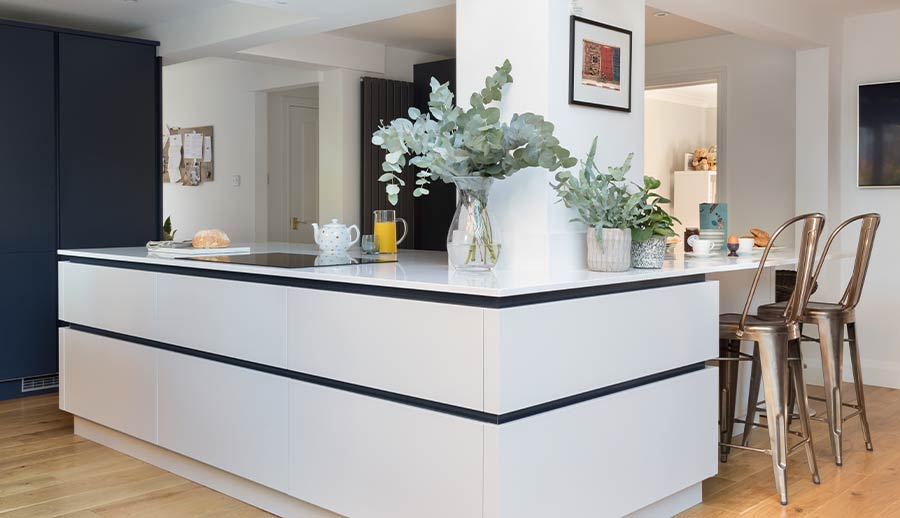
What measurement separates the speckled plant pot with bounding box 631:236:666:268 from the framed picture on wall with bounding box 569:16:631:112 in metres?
0.56

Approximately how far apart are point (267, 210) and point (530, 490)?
5.25 metres

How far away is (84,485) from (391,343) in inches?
60.2

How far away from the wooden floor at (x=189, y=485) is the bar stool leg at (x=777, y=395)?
12 centimetres

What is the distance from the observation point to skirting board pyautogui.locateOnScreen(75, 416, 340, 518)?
8.95 feet

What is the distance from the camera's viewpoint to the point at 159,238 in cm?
520

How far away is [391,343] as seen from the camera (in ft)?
7.67

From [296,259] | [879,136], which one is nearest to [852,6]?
[879,136]

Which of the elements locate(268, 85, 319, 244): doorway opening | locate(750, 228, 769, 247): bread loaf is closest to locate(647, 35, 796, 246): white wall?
locate(750, 228, 769, 247): bread loaf

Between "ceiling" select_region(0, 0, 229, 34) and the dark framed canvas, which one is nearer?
"ceiling" select_region(0, 0, 229, 34)

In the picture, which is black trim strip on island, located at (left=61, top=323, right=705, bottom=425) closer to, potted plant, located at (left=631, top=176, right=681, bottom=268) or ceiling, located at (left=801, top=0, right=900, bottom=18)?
potted plant, located at (left=631, top=176, right=681, bottom=268)

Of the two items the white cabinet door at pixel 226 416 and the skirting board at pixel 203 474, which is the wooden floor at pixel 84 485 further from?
the white cabinet door at pixel 226 416

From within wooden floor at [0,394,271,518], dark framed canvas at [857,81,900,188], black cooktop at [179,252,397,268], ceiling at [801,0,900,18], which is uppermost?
ceiling at [801,0,900,18]

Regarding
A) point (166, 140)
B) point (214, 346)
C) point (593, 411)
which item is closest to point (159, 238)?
point (214, 346)

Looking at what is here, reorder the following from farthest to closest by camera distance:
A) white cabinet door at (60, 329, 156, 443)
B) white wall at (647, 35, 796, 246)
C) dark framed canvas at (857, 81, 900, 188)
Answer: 1. white wall at (647, 35, 796, 246)
2. dark framed canvas at (857, 81, 900, 188)
3. white cabinet door at (60, 329, 156, 443)
